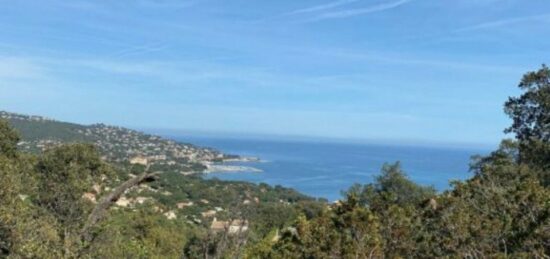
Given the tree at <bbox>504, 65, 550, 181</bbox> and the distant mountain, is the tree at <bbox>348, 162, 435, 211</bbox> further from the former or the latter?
the distant mountain

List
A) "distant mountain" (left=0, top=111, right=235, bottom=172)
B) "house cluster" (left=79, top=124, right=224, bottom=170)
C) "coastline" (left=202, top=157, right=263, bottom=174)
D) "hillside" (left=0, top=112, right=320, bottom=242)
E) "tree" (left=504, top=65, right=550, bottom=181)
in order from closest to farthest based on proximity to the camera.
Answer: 1. "tree" (left=504, top=65, right=550, bottom=181)
2. "hillside" (left=0, top=112, right=320, bottom=242)
3. "distant mountain" (left=0, top=111, right=235, bottom=172)
4. "house cluster" (left=79, top=124, right=224, bottom=170)
5. "coastline" (left=202, top=157, right=263, bottom=174)

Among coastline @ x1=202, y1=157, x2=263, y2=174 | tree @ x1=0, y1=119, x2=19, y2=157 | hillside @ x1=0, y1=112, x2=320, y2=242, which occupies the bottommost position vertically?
coastline @ x1=202, y1=157, x2=263, y2=174

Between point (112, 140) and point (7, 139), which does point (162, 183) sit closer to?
point (112, 140)

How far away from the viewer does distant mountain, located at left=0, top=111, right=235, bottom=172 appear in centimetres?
7269

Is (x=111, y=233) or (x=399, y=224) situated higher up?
(x=399, y=224)

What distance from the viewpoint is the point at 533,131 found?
23.2m

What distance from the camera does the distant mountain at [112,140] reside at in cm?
7269

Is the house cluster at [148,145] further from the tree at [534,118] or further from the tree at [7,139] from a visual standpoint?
the tree at [534,118]

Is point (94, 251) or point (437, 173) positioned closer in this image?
point (94, 251)

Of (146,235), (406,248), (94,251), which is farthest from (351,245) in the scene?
(146,235)

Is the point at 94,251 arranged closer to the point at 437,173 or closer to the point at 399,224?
the point at 399,224

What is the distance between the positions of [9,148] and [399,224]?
73.3 feet

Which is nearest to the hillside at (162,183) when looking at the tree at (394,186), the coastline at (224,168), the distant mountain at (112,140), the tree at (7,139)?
the distant mountain at (112,140)

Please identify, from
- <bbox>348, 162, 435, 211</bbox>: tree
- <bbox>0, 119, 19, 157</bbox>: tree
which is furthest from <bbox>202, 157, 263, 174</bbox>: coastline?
<bbox>0, 119, 19, 157</bbox>: tree
